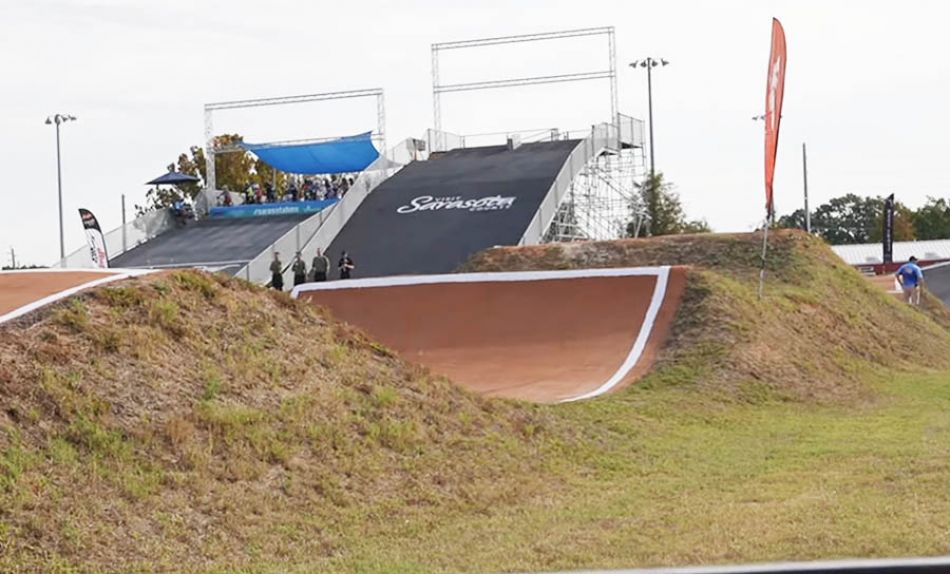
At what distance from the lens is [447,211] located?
4144 centimetres

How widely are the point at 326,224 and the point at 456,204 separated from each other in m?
4.50

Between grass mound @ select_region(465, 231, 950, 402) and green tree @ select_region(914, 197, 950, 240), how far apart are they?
7742 cm

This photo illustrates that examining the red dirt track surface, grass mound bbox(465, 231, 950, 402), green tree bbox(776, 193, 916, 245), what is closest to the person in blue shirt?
grass mound bbox(465, 231, 950, 402)

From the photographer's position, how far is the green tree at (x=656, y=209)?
168ft

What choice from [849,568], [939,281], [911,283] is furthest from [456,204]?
[849,568]

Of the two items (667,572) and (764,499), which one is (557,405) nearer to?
(764,499)

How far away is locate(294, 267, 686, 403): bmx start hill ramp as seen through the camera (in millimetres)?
20875

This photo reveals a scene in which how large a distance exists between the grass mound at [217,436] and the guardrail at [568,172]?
80.7 ft

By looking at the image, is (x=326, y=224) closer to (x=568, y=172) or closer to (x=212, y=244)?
(x=212, y=244)

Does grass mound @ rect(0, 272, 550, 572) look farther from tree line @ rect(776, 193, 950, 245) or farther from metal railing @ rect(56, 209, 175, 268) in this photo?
tree line @ rect(776, 193, 950, 245)

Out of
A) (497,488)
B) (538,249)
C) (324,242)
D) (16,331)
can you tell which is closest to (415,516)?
(497,488)

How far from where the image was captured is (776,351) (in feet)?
69.2

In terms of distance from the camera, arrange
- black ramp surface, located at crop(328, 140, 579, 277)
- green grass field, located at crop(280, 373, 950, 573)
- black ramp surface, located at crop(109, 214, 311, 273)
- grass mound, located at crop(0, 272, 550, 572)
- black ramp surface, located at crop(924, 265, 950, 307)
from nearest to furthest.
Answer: green grass field, located at crop(280, 373, 950, 573) → grass mound, located at crop(0, 272, 550, 572) → black ramp surface, located at crop(328, 140, 579, 277) → black ramp surface, located at crop(109, 214, 311, 273) → black ramp surface, located at crop(924, 265, 950, 307)

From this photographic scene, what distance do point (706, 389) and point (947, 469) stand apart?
777 cm
